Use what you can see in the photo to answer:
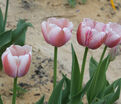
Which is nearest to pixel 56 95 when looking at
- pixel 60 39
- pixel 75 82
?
pixel 75 82

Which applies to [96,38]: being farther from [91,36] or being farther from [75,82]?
[75,82]

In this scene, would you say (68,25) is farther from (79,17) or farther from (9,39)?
(79,17)

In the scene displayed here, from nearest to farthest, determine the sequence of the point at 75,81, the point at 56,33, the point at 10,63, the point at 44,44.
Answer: the point at 10,63 → the point at 56,33 → the point at 75,81 → the point at 44,44

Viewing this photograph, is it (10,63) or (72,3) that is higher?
(10,63)

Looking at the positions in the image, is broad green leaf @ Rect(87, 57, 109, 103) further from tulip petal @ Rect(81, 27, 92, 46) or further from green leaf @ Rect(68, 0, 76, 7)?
green leaf @ Rect(68, 0, 76, 7)

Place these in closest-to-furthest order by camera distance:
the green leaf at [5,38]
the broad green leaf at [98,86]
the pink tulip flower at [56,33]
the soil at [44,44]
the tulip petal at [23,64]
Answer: the tulip petal at [23,64]
the pink tulip flower at [56,33]
the broad green leaf at [98,86]
the green leaf at [5,38]
the soil at [44,44]

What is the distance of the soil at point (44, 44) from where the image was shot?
2.55 metres

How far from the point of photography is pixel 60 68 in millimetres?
2982

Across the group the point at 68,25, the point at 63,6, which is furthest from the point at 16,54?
the point at 63,6

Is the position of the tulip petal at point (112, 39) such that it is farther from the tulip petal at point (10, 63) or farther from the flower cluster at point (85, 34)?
the tulip petal at point (10, 63)

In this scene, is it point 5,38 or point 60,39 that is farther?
point 5,38

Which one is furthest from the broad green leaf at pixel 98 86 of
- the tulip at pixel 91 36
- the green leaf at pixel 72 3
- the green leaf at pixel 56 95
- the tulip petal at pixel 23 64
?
the green leaf at pixel 72 3

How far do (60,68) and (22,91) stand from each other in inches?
26.4

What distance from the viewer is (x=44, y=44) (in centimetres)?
349
